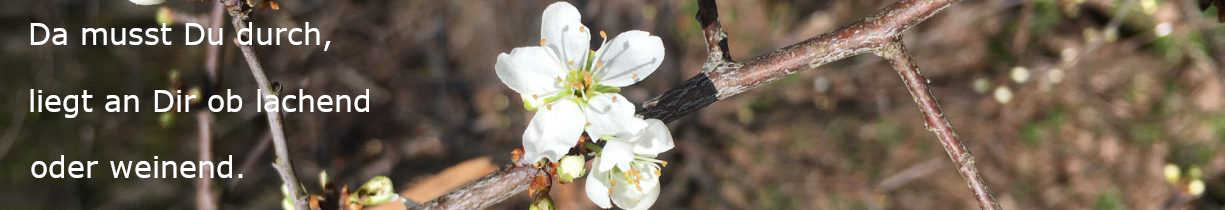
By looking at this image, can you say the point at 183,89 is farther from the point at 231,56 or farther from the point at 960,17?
the point at 960,17

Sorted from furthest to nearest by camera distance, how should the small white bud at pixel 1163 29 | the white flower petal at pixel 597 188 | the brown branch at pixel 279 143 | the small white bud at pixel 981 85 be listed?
the small white bud at pixel 981 85, the small white bud at pixel 1163 29, the white flower petal at pixel 597 188, the brown branch at pixel 279 143

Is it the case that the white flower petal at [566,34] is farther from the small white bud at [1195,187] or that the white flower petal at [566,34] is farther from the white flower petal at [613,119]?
the small white bud at [1195,187]

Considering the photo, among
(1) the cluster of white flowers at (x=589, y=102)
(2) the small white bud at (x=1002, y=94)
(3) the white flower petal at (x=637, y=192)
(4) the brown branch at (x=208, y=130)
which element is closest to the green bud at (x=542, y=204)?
(1) the cluster of white flowers at (x=589, y=102)

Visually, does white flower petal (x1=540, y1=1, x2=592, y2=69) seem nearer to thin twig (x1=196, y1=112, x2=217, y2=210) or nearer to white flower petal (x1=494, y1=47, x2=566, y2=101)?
white flower petal (x1=494, y1=47, x2=566, y2=101)

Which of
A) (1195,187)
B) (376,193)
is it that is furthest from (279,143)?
(1195,187)

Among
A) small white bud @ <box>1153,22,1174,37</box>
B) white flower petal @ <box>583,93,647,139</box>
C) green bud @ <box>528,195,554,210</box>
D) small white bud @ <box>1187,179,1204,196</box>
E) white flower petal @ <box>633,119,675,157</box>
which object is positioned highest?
small white bud @ <box>1153,22,1174,37</box>

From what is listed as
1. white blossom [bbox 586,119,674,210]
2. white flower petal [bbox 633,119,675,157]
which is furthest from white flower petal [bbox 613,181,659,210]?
white flower petal [bbox 633,119,675,157]

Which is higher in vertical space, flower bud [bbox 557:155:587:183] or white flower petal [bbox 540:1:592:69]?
white flower petal [bbox 540:1:592:69]
